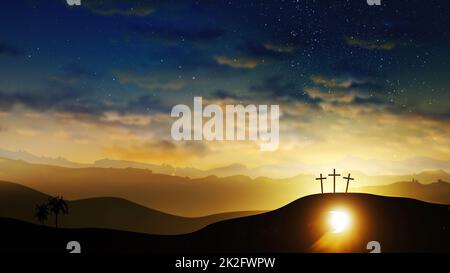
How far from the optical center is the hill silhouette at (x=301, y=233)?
80.6 m

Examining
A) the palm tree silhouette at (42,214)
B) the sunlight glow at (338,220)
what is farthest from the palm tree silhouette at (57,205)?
the sunlight glow at (338,220)

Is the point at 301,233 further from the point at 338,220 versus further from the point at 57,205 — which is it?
the point at 57,205

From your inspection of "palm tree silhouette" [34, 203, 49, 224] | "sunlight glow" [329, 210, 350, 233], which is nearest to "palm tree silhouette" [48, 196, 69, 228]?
"palm tree silhouette" [34, 203, 49, 224]

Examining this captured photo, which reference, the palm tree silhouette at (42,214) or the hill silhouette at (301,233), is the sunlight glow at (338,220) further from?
the palm tree silhouette at (42,214)

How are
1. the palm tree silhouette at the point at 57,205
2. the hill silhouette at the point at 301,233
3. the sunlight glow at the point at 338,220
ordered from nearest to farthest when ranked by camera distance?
the hill silhouette at the point at 301,233 → the sunlight glow at the point at 338,220 → the palm tree silhouette at the point at 57,205

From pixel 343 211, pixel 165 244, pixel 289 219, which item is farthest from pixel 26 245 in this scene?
pixel 343 211

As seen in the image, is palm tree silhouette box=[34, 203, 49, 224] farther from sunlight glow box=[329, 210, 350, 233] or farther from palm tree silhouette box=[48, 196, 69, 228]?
sunlight glow box=[329, 210, 350, 233]

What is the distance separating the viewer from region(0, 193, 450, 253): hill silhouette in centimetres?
8056

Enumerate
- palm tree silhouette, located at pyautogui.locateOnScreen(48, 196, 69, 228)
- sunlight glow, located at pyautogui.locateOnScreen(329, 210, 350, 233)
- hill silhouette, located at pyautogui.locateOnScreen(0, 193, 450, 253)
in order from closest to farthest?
hill silhouette, located at pyautogui.locateOnScreen(0, 193, 450, 253) < sunlight glow, located at pyautogui.locateOnScreen(329, 210, 350, 233) < palm tree silhouette, located at pyautogui.locateOnScreen(48, 196, 69, 228)

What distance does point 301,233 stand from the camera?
90562 millimetres

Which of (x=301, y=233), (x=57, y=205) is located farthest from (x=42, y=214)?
(x=301, y=233)
